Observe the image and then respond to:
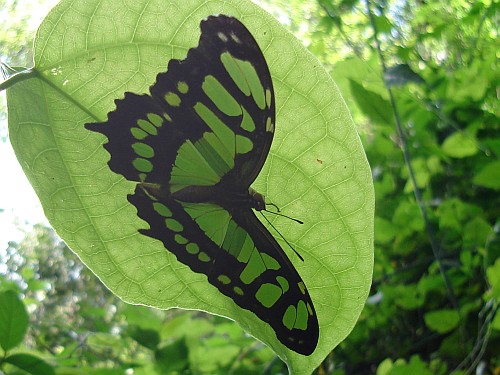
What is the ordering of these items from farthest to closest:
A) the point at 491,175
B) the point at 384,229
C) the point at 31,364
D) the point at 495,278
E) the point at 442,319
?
the point at 384,229 < the point at 442,319 < the point at 491,175 < the point at 495,278 < the point at 31,364

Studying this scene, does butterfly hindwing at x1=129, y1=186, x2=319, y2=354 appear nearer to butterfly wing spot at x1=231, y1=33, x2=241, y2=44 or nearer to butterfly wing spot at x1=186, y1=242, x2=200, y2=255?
butterfly wing spot at x1=186, y1=242, x2=200, y2=255

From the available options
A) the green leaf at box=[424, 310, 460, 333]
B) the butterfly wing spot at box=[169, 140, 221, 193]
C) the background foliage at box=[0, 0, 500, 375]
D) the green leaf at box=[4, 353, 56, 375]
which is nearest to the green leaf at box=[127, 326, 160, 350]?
the background foliage at box=[0, 0, 500, 375]

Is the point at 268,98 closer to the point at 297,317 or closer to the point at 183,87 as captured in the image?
the point at 183,87

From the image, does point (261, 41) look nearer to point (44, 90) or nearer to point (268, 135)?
point (268, 135)

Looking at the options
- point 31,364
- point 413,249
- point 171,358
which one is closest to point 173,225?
point 31,364

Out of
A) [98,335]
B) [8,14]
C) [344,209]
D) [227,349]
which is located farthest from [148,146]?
[8,14]

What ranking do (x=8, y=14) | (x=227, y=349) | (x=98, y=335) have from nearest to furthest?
(x=227, y=349) → (x=98, y=335) → (x=8, y=14)
